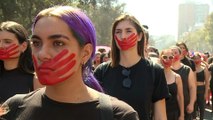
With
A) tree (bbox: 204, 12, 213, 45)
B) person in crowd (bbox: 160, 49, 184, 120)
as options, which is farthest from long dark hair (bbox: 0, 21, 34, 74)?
tree (bbox: 204, 12, 213, 45)

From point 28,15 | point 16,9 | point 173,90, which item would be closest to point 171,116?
point 173,90

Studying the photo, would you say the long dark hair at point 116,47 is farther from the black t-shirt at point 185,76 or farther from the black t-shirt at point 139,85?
the black t-shirt at point 185,76

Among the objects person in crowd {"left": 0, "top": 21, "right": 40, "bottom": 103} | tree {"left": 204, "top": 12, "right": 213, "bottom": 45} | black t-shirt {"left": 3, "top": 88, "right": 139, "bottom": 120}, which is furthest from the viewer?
tree {"left": 204, "top": 12, "right": 213, "bottom": 45}

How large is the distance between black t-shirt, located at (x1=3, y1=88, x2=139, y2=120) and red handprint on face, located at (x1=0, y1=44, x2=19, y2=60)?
1942mm

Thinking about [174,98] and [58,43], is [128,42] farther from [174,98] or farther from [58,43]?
[174,98]

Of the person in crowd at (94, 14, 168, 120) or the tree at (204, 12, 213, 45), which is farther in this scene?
the tree at (204, 12, 213, 45)

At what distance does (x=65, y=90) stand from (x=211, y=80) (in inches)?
389

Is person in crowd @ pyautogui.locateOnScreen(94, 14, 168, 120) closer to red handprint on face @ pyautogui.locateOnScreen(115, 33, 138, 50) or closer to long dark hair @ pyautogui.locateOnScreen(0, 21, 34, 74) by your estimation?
red handprint on face @ pyautogui.locateOnScreen(115, 33, 138, 50)

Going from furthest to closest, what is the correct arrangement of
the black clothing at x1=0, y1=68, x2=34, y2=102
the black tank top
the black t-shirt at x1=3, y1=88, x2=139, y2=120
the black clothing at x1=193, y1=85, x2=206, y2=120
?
the black tank top → the black clothing at x1=193, y1=85, x2=206, y2=120 → the black clothing at x1=0, y1=68, x2=34, y2=102 → the black t-shirt at x1=3, y1=88, x2=139, y2=120

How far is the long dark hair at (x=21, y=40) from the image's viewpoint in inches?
163

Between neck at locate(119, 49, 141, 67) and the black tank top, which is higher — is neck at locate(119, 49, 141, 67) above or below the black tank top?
above

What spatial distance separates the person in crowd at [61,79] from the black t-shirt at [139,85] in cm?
185

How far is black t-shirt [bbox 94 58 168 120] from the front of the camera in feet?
13.6

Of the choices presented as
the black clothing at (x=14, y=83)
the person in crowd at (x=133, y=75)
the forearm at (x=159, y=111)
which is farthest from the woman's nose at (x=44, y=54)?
the forearm at (x=159, y=111)
